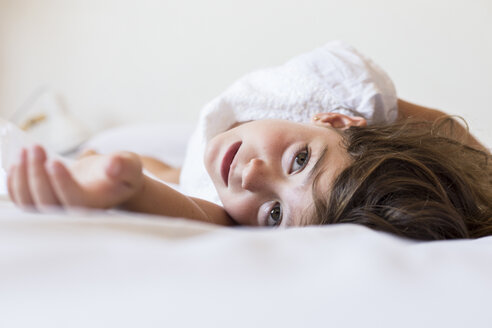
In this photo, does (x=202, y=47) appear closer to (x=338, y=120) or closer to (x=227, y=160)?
(x=338, y=120)

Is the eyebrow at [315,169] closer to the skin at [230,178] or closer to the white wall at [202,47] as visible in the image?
the skin at [230,178]

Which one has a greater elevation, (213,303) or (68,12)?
(68,12)

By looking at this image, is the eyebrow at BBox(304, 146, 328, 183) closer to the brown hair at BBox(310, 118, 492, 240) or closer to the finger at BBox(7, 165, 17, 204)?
the brown hair at BBox(310, 118, 492, 240)

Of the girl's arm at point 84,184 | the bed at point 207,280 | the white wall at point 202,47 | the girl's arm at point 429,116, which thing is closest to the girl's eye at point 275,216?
the girl's arm at point 84,184

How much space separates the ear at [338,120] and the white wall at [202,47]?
1.87ft

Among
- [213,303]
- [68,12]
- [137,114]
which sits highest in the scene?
[68,12]

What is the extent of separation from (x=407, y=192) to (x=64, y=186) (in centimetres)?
43

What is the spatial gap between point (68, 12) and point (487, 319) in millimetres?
2089

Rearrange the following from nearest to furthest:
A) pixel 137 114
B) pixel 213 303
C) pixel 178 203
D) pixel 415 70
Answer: pixel 213 303, pixel 178 203, pixel 415 70, pixel 137 114

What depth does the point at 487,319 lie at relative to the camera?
1.02 feet

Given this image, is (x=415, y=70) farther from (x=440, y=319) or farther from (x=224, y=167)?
(x=440, y=319)

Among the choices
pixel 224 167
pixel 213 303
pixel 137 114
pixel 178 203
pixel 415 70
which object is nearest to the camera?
pixel 213 303

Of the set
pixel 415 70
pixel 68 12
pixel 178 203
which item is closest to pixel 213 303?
pixel 178 203

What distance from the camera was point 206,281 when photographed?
0.29 metres
